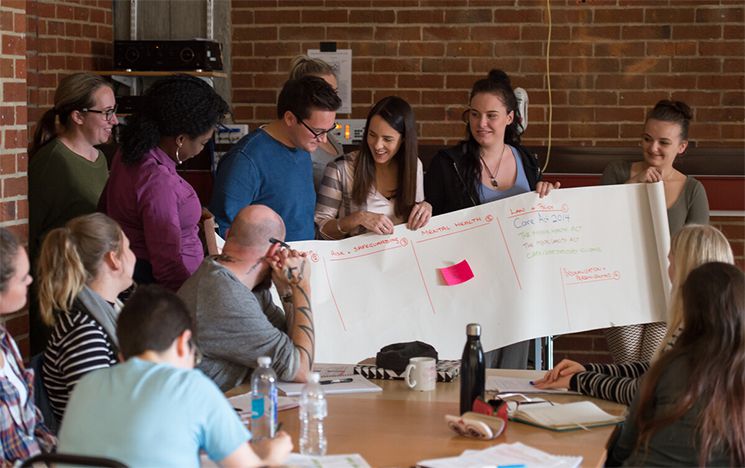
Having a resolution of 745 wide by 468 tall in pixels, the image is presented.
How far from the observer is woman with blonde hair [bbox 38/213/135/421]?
2592 mm

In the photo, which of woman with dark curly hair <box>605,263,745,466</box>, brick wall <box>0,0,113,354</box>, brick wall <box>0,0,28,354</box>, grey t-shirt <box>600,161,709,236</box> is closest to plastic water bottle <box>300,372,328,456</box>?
woman with dark curly hair <box>605,263,745,466</box>

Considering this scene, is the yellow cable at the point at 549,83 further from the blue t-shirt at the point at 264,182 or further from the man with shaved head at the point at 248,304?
the man with shaved head at the point at 248,304

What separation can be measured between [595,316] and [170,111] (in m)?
1.95

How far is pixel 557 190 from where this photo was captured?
13.5 feet

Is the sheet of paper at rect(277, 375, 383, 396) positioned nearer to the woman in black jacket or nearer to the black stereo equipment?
the woman in black jacket

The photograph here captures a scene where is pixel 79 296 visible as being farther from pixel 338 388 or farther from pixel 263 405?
pixel 338 388

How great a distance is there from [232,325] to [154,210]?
65 centimetres

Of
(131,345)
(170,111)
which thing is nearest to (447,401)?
(131,345)

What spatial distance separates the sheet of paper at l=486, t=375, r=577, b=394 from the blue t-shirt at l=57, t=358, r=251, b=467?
3.97 ft

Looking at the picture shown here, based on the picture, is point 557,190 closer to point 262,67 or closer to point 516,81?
point 516,81

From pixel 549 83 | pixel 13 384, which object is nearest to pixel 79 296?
pixel 13 384

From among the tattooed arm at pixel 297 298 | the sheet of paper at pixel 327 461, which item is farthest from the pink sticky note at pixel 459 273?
the sheet of paper at pixel 327 461

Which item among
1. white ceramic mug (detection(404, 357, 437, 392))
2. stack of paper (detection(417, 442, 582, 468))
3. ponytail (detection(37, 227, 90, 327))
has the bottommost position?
stack of paper (detection(417, 442, 582, 468))

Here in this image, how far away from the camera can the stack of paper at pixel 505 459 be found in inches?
87.1
